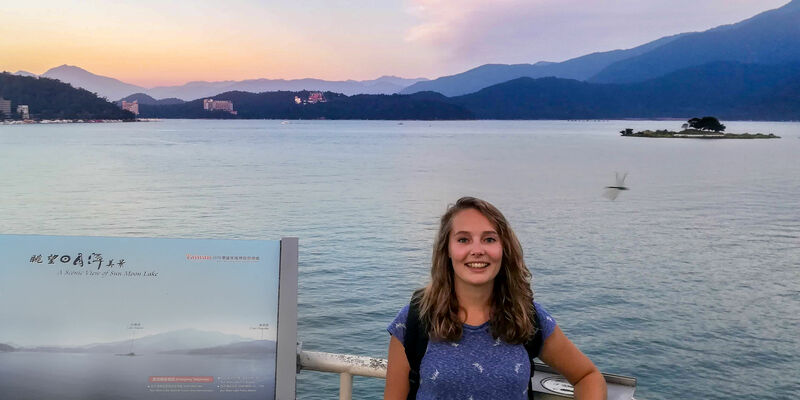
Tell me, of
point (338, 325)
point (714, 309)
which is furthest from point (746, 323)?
point (338, 325)

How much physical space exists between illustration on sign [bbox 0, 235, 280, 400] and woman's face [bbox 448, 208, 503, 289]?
541mm

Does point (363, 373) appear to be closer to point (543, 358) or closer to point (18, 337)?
point (543, 358)

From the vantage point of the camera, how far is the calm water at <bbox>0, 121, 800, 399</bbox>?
37.4 feet

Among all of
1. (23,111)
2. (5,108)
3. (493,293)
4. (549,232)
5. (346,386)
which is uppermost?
(493,293)

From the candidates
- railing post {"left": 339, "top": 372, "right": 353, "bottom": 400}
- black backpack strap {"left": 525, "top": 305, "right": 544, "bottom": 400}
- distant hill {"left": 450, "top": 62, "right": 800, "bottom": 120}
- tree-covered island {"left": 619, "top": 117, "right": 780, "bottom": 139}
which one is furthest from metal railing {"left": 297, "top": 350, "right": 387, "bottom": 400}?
distant hill {"left": 450, "top": 62, "right": 800, "bottom": 120}

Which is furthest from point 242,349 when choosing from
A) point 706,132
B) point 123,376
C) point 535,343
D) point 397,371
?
point 706,132

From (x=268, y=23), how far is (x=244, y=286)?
279 ft

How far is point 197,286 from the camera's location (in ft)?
6.73

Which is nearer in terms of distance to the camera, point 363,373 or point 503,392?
point 503,392

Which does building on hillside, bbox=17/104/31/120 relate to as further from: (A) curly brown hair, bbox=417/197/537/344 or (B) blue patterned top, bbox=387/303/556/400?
(B) blue patterned top, bbox=387/303/556/400

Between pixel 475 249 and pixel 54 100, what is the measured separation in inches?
4931

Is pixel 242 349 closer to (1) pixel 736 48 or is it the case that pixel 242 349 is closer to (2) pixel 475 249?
(2) pixel 475 249

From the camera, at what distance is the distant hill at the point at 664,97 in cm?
16662

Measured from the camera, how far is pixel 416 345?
1.84 meters
